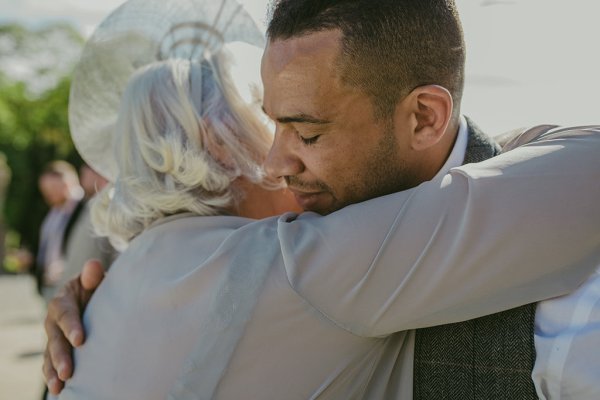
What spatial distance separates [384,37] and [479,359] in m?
0.82

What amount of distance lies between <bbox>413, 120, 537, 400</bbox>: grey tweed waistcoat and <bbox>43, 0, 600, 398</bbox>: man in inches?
17.3

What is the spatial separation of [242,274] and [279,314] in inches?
4.9

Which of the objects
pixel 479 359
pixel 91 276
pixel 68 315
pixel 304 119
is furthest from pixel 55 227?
pixel 479 359

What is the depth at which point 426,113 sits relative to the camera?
1.95 metres

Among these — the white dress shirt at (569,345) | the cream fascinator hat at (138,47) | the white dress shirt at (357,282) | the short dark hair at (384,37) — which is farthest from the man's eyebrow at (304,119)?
the white dress shirt at (569,345)

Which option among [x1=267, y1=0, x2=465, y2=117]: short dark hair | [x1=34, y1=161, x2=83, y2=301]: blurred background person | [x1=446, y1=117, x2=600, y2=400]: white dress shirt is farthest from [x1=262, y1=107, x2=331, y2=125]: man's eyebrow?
[x1=34, y1=161, x2=83, y2=301]: blurred background person

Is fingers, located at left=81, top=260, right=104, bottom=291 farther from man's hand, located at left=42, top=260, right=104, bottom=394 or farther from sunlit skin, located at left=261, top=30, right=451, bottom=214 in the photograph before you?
sunlit skin, located at left=261, top=30, right=451, bottom=214

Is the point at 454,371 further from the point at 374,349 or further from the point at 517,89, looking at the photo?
the point at 517,89

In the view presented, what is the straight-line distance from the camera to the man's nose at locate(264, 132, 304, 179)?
192cm

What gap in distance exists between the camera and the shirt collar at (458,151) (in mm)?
2014

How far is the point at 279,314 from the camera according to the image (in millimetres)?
1624

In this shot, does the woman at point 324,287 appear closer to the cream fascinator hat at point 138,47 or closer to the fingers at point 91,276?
the fingers at point 91,276

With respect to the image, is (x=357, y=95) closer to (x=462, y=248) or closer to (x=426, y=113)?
(x=426, y=113)

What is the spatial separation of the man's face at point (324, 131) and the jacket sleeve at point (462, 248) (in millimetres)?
290
